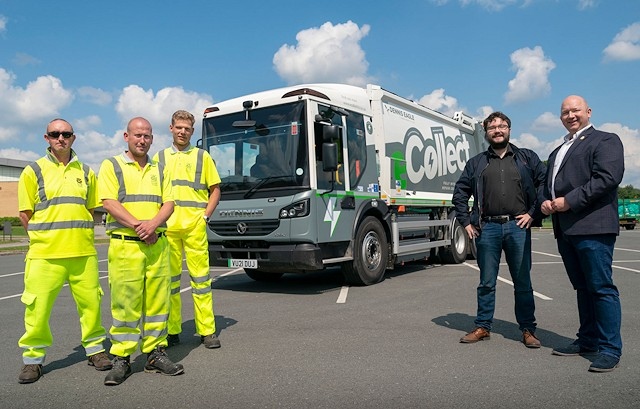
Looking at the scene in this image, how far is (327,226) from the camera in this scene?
7.55m

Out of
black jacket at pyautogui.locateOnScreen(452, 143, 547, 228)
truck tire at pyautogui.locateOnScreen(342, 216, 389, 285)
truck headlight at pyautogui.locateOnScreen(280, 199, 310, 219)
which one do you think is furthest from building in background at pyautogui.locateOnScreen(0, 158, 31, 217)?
black jacket at pyautogui.locateOnScreen(452, 143, 547, 228)

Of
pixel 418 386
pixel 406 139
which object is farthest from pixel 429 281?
pixel 418 386

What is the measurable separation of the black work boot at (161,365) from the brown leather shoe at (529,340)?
298 centimetres

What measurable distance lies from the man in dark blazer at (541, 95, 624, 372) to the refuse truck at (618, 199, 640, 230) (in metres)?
37.9

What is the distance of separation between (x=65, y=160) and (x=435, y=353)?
3.47 meters

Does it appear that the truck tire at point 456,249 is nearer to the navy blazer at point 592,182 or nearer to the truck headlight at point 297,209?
the truck headlight at point 297,209

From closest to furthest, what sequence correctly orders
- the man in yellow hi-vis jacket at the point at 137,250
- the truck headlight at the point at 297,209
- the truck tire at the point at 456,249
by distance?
1. the man in yellow hi-vis jacket at the point at 137,250
2. the truck headlight at the point at 297,209
3. the truck tire at the point at 456,249

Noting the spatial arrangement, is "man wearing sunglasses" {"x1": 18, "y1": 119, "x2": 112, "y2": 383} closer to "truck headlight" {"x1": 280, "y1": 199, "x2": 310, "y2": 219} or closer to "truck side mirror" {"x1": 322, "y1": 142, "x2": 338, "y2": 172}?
"truck headlight" {"x1": 280, "y1": 199, "x2": 310, "y2": 219}

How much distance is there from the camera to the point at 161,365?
13.1ft

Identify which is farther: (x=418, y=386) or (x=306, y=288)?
(x=306, y=288)

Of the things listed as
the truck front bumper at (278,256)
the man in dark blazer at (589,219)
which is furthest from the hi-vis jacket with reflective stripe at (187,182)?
the man in dark blazer at (589,219)

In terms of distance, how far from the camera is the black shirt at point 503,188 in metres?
4.77

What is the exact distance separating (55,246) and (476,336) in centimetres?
370

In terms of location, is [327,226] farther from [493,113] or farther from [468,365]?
[468,365]
